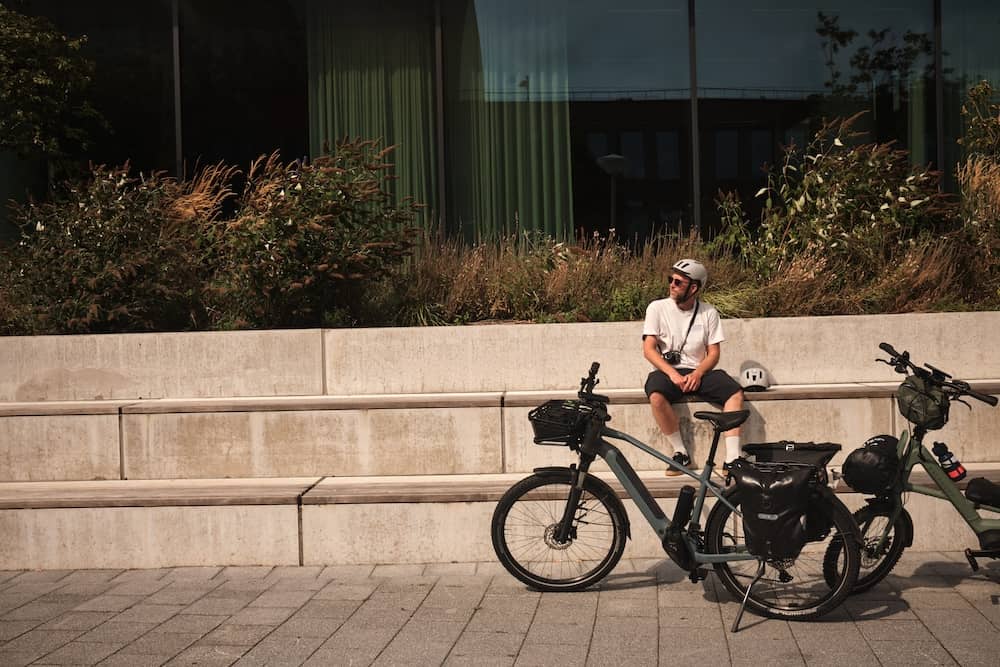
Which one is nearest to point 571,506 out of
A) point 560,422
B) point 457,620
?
point 560,422

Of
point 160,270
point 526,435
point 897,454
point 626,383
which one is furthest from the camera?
point 160,270

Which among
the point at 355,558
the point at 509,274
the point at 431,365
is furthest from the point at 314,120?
the point at 355,558

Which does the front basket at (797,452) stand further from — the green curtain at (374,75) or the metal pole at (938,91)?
Answer: the metal pole at (938,91)

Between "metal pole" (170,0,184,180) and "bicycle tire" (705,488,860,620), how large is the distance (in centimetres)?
767

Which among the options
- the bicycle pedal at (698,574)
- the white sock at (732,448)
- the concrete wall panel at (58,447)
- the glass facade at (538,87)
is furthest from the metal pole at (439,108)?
the bicycle pedal at (698,574)

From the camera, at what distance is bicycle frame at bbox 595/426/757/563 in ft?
16.9

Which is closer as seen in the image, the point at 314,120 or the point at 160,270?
the point at 160,270

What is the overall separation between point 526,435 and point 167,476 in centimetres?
237

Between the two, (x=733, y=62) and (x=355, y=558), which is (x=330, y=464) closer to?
(x=355, y=558)

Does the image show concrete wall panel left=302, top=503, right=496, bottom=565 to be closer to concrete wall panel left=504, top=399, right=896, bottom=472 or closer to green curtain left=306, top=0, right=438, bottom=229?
concrete wall panel left=504, top=399, right=896, bottom=472

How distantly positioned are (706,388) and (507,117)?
506cm

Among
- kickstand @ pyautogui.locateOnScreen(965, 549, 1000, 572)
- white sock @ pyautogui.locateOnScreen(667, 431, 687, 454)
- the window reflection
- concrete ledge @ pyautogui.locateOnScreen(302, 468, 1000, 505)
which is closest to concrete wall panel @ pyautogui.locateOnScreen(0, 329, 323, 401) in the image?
concrete ledge @ pyautogui.locateOnScreen(302, 468, 1000, 505)

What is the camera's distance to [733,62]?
35.5 feet

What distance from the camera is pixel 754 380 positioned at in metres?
7.09
